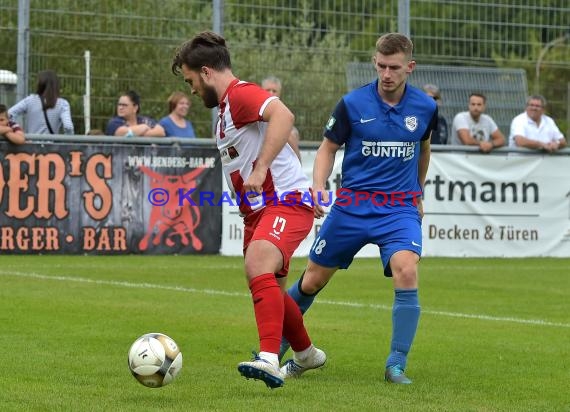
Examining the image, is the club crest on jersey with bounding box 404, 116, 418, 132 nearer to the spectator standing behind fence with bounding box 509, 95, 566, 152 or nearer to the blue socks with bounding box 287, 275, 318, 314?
the blue socks with bounding box 287, 275, 318, 314

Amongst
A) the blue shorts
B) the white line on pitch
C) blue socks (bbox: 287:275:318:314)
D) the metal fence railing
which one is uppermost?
the metal fence railing

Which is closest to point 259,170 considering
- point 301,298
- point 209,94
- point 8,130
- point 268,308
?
point 209,94

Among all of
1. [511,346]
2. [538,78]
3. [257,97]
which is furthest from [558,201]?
[257,97]

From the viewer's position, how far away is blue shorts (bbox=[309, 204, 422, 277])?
25.1 ft

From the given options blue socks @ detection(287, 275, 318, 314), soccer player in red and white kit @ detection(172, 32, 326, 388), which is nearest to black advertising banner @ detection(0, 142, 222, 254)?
blue socks @ detection(287, 275, 318, 314)

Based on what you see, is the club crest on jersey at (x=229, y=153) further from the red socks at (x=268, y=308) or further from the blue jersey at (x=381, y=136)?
the blue jersey at (x=381, y=136)

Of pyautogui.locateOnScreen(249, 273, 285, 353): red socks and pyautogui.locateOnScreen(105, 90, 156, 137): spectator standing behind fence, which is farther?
pyautogui.locateOnScreen(105, 90, 156, 137): spectator standing behind fence

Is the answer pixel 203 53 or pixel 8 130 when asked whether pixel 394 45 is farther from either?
pixel 8 130

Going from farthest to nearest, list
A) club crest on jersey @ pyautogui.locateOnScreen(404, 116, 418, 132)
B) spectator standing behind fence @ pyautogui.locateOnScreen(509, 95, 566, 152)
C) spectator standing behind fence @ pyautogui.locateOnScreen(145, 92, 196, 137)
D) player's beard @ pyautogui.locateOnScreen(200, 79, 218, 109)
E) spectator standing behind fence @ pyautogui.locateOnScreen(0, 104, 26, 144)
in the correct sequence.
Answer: spectator standing behind fence @ pyautogui.locateOnScreen(509, 95, 566, 152)
spectator standing behind fence @ pyautogui.locateOnScreen(145, 92, 196, 137)
spectator standing behind fence @ pyautogui.locateOnScreen(0, 104, 26, 144)
club crest on jersey @ pyautogui.locateOnScreen(404, 116, 418, 132)
player's beard @ pyautogui.locateOnScreen(200, 79, 218, 109)

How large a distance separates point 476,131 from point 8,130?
654 centimetres

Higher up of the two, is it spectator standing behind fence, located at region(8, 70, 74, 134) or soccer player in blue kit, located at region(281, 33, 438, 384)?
spectator standing behind fence, located at region(8, 70, 74, 134)

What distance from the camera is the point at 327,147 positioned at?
8023 millimetres

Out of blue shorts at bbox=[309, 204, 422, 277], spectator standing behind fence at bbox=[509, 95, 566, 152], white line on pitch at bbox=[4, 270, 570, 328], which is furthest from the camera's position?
spectator standing behind fence at bbox=[509, 95, 566, 152]

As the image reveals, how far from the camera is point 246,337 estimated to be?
9.33 m
